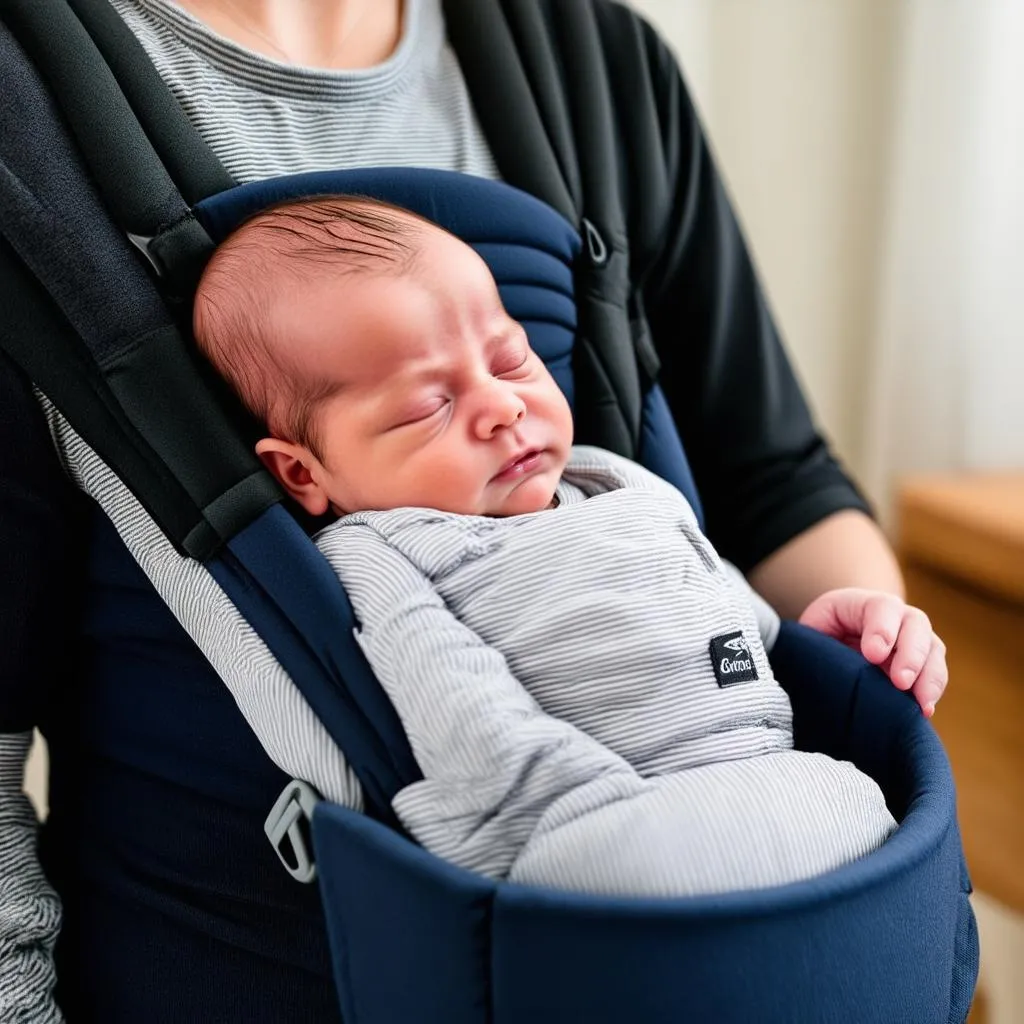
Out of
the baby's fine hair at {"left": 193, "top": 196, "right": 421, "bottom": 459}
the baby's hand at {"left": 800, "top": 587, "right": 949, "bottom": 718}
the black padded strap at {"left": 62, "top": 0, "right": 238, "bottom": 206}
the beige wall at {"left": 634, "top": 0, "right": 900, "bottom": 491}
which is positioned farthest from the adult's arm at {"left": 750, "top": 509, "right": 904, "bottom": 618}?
the beige wall at {"left": 634, "top": 0, "right": 900, "bottom": 491}

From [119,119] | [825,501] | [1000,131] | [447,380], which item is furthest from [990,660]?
[119,119]

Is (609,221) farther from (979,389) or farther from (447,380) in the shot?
(979,389)

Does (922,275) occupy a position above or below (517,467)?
below

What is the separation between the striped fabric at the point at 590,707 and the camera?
0.62m

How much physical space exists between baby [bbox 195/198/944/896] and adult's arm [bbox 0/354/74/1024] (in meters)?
0.13

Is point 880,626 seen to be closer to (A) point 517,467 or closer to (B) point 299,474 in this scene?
(A) point 517,467

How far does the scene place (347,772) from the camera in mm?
673

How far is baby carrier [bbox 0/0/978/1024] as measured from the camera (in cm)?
58

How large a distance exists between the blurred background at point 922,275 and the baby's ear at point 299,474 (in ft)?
3.19

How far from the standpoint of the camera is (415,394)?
2.52 ft

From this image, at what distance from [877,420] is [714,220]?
0.82 meters

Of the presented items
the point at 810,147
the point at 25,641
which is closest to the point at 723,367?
the point at 25,641

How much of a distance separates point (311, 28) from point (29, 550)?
19.0 inches

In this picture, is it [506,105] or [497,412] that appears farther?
[506,105]
